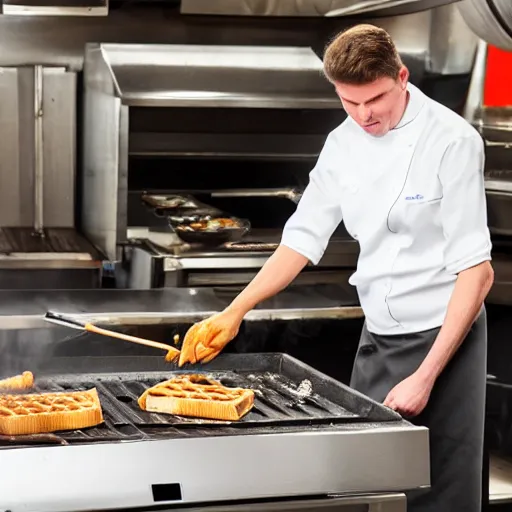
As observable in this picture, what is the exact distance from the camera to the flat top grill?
6.98ft

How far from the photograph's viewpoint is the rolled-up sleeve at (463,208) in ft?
8.62

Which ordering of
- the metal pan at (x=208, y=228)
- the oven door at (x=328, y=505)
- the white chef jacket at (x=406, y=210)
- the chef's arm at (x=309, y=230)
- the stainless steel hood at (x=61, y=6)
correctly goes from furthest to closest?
the metal pan at (x=208, y=228), the stainless steel hood at (x=61, y=6), the chef's arm at (x=309, y=230), the white chef jacket at (x=406, y=210), the oven door at (x=328, y=505)

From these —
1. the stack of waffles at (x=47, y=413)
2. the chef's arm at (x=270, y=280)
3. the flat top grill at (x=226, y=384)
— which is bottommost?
the flat top grill at (x=226, y=384)

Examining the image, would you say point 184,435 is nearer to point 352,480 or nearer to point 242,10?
point 352,480

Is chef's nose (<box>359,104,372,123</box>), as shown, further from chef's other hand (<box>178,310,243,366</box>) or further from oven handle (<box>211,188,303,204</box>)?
oven handle (<box>211,188,303,204</box>)

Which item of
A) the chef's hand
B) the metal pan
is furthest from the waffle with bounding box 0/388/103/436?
the metal pan

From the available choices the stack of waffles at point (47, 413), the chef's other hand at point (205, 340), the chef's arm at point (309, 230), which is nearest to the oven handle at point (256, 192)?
the chef's arm at point (309, 230)

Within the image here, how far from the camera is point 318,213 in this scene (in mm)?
2959

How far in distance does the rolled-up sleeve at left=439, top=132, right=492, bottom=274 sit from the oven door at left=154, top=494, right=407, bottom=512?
719mm

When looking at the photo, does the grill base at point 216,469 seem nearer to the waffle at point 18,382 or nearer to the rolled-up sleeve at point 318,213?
the waffle at point 18,382

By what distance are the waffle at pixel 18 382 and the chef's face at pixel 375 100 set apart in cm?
102

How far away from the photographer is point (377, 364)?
289 cm

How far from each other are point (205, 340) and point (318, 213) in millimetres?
527

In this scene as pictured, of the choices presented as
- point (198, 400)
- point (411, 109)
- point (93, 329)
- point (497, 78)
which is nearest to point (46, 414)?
point (198, 400)
